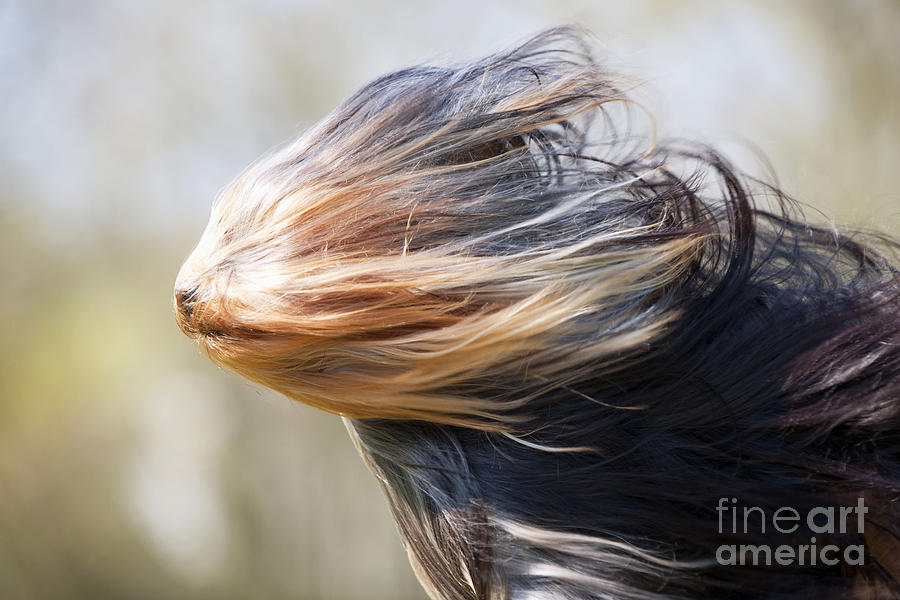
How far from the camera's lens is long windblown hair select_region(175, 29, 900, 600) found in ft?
1.92

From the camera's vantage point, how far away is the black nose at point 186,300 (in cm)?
64

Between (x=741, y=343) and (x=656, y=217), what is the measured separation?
0.13m

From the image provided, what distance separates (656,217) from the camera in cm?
66

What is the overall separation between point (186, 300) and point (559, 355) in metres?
0.33

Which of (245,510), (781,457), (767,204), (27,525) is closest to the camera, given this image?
(781,457)

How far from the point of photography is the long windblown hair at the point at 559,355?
1.92 ft

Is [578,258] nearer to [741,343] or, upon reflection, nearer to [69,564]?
[741,343]

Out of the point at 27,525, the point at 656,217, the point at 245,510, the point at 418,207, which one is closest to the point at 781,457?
the point at 656,217

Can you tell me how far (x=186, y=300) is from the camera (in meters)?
0.65

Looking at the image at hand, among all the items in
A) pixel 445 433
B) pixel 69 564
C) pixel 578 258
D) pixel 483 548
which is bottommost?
pixel 69 564

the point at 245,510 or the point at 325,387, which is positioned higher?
the point at 325,387

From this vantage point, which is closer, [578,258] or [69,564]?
[578,258]

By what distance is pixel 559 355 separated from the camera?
1.92 feet

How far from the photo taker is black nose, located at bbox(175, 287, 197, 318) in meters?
0.64
